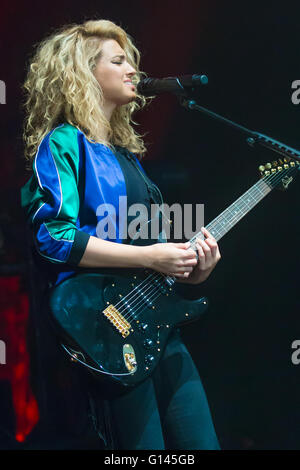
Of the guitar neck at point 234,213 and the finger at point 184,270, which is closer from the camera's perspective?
the finger at point 184,270

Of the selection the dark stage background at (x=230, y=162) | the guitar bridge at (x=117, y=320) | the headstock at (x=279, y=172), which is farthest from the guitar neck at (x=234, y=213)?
the dark stage background at (x=230, y=162)

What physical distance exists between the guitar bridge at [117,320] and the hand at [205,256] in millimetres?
265

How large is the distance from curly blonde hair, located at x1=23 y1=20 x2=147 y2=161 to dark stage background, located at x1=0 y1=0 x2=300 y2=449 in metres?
0.62

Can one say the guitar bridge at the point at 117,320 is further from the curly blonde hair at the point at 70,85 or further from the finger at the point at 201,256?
the curly blonde hair at the point at 70,85

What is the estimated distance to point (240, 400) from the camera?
2418mm

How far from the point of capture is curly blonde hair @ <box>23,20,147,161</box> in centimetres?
170

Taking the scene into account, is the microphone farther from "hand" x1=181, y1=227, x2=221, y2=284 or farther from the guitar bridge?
the guitar bridge

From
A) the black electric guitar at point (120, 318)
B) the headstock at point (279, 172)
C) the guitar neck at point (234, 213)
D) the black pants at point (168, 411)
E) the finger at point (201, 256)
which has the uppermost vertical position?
the headstock at point (279, 172)

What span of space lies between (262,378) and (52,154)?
1.44 m

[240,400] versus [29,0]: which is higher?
[29,0]

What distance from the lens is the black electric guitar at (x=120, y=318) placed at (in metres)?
1.43

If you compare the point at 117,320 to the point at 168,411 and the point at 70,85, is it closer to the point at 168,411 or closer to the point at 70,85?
the point at 168,411
